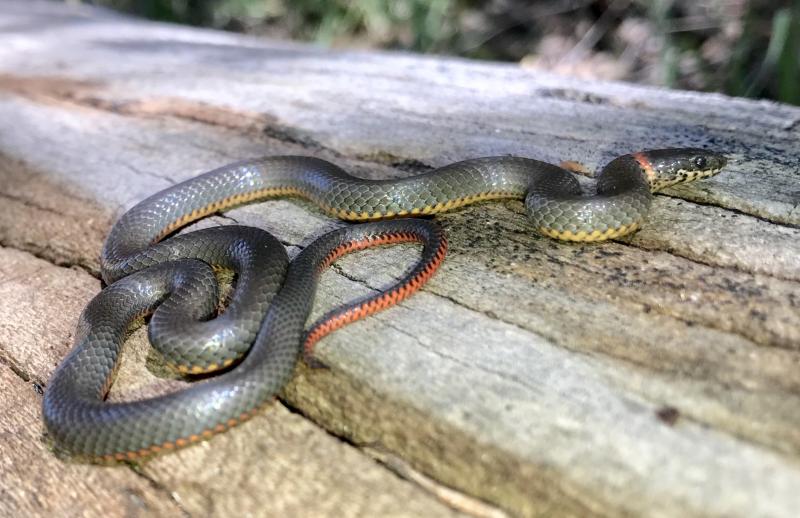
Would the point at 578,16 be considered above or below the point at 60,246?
above

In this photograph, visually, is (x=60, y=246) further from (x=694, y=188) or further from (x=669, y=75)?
(x=669, y=75)

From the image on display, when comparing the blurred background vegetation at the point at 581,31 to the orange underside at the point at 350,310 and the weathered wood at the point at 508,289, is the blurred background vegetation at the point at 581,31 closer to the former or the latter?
the weathered wood at the point at 508,289

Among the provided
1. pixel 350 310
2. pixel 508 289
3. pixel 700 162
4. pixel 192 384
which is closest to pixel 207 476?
pixel 192 384

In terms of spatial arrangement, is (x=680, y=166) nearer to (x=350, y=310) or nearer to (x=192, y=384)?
(x=350, y=310)

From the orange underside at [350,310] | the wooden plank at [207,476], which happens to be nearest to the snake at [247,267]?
the orange underside at [350,310]

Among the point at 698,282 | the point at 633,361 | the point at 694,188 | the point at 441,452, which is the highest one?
the point at 694,188

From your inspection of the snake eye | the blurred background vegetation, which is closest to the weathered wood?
the snake eye

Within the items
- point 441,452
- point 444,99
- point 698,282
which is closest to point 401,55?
point 444,99
